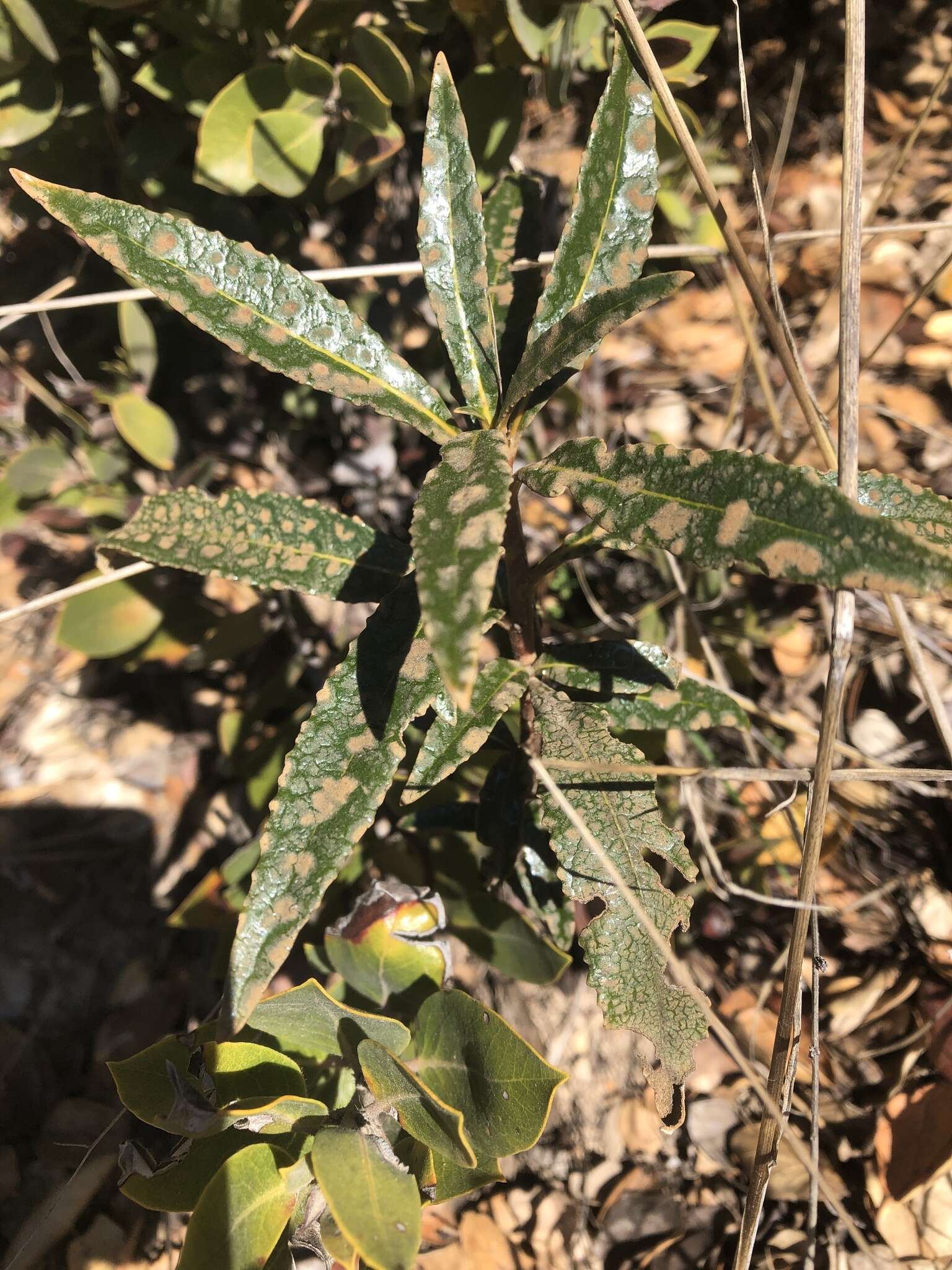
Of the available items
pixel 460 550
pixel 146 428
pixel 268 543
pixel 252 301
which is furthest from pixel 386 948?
pixel 146 428

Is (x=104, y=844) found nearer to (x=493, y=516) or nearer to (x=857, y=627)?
(x=493, y=516)

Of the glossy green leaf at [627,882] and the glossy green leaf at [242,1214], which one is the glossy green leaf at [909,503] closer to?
the glossy green leaf at [627,882]

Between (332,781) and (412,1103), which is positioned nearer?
(332,781)

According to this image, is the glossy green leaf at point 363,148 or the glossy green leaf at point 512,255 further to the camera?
the glossy green leaf at point 363,148

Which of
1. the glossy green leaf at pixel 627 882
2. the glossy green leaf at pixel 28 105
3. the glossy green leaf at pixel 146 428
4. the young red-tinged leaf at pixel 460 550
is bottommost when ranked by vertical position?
the glossy green leaf at pixel 627 882

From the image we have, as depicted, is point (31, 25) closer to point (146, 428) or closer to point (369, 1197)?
point (146, 428)

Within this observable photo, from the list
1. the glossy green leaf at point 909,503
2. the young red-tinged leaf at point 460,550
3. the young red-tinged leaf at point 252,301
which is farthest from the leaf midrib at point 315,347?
the glossy green leaf at point 909,503

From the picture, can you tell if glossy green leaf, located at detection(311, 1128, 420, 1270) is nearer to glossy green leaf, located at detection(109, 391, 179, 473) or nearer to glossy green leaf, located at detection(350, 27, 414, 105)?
glossy green leaf, located at detection(109, 391, 179, 473)

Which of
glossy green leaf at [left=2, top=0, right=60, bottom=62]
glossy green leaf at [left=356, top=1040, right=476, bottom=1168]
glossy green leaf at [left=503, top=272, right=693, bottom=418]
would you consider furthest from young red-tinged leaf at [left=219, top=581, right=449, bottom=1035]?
glossy green leaf at [left=2, top=0, right=60, bottom=62]
